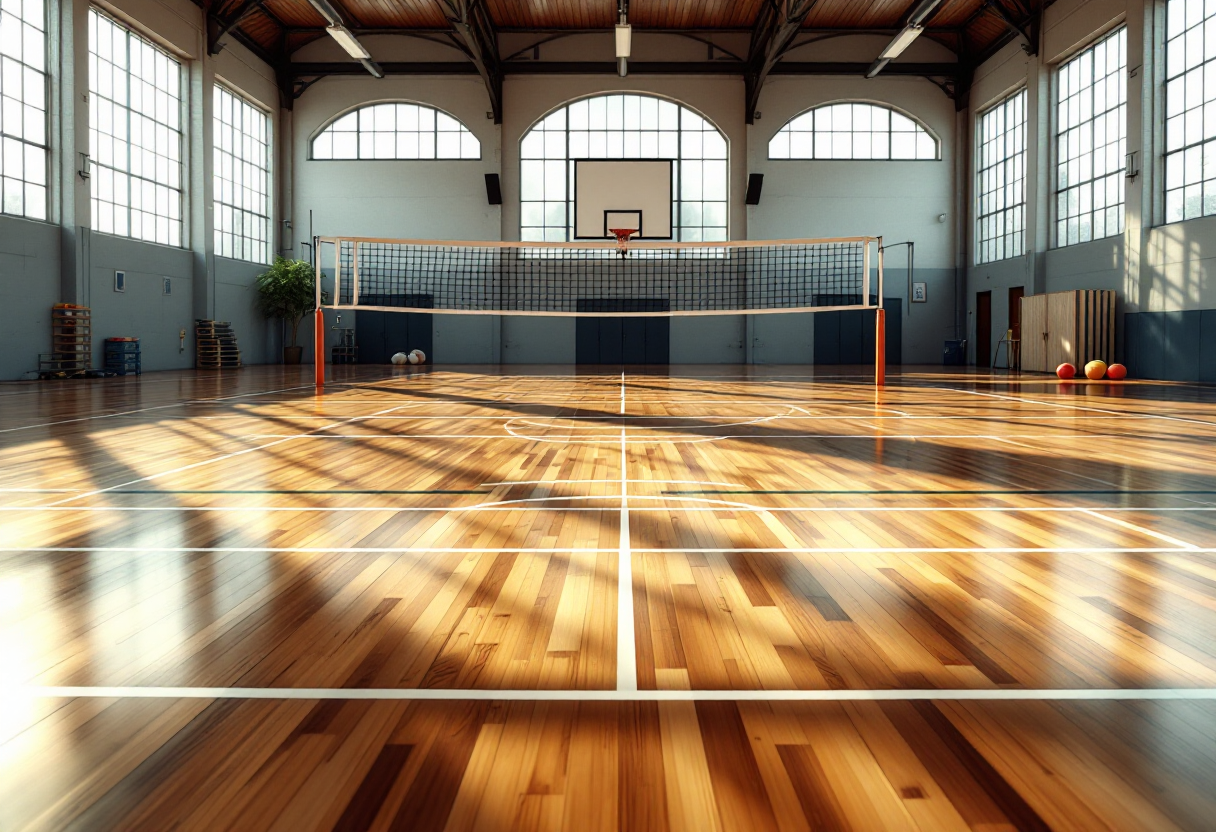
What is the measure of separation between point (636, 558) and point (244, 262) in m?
23.4

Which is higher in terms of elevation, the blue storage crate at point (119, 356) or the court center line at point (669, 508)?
the blue storage crate at point (119, 356)

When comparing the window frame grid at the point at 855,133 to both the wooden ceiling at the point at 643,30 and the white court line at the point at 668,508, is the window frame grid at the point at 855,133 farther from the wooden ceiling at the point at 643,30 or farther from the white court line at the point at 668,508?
the white court line at the point at 668,508

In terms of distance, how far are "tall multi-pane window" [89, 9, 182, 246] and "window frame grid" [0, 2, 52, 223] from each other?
4.07 feet

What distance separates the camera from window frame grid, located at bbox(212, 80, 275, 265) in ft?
75.3

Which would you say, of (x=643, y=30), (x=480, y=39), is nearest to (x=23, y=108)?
(x=480, y=39)

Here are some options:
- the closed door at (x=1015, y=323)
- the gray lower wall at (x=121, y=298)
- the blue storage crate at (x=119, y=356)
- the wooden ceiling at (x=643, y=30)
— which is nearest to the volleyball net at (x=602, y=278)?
the gray lower wall at (x=121, y=298)

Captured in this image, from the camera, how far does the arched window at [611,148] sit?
88.5ft

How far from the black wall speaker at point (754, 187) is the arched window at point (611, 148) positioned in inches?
37.3

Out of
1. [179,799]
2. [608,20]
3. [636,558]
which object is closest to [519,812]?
[179,799]

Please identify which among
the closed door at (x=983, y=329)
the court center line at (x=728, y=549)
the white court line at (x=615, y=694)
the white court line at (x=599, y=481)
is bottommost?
the white court line at (x=615, y=694)

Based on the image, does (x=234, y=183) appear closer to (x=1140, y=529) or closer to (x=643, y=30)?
(x=643, y=30)

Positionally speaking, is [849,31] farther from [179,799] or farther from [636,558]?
[179,799]

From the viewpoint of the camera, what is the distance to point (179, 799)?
1641mm

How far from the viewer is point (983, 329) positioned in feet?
87.1
